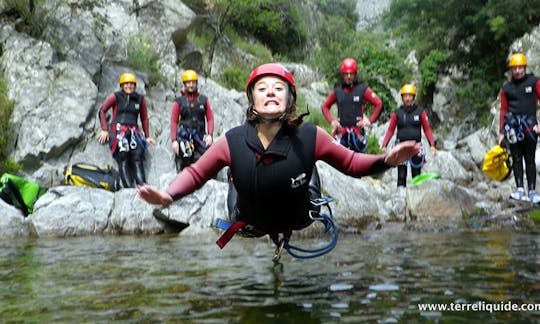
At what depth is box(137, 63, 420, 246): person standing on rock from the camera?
13.4 feet

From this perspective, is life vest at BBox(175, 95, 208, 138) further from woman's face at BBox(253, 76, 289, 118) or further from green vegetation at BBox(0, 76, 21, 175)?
woman's face at BBox(253, 76, 289, 118)

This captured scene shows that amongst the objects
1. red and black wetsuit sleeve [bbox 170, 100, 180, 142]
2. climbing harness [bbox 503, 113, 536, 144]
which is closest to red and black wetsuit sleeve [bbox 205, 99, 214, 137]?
red and black wetsuit sleeve [bbox 170, 100, 180, 142]

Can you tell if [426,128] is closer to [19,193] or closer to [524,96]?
[524,96]

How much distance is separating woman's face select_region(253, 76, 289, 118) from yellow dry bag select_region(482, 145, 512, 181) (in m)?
7.94

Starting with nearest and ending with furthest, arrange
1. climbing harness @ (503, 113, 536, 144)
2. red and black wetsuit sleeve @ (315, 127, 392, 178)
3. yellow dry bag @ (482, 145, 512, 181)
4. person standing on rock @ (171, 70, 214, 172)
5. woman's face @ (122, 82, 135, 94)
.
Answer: red and black wetsuit sleeve @ (315, 127, 392, 178)
climbing harness @ (503, 113, 536, 144)
yellow dry bag @ (482, 145, 512, 181)
person standing on rock @ (171, 70, 214, 172)
woman's face @ (122, 82, 135, 94)

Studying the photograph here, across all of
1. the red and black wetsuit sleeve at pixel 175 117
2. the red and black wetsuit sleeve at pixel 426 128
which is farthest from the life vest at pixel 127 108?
the red and black wetsuit sleeve at pixel 426 128

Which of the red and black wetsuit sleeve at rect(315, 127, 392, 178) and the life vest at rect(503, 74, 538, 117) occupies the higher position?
the life vest at rect(503, 74, 538, 117)

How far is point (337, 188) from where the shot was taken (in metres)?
10.5

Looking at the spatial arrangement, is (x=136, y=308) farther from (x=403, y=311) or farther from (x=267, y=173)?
(x=403, y=311)

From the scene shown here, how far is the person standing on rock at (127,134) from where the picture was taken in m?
11.8

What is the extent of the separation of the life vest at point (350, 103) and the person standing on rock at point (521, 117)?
2.56 m

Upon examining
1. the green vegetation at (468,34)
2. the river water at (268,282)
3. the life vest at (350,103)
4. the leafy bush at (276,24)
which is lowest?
the river water at (268,282)

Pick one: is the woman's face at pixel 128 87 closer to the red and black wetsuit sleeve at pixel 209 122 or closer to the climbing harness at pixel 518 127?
the red and black wetsuit sleeve at pixel 209 122

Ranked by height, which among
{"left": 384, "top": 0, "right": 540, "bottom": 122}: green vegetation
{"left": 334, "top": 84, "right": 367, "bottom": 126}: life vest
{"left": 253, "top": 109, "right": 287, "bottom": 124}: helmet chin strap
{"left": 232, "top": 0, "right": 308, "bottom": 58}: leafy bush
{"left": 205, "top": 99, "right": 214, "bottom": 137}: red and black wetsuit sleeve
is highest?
{"left": 232, "top": 0, "right": 308, "bottom": 58}: leafy bush
